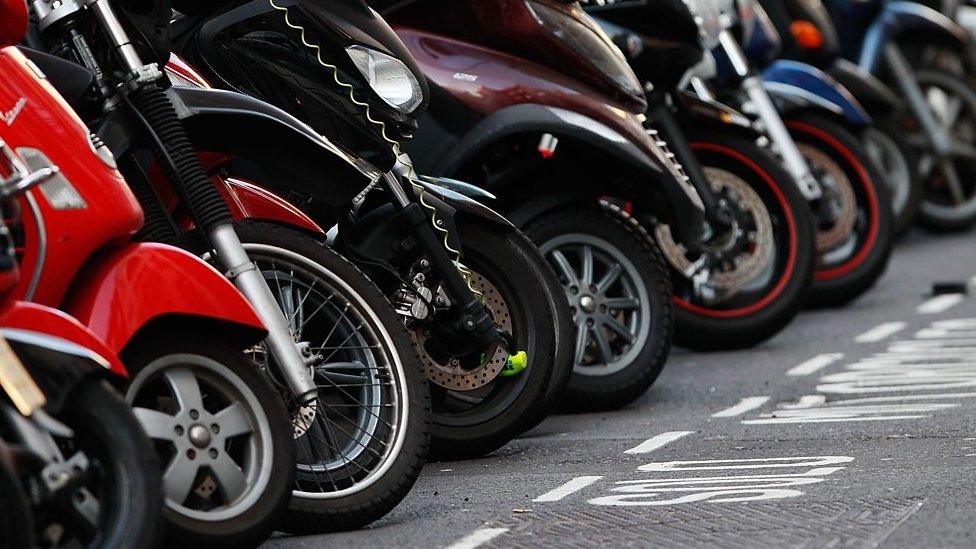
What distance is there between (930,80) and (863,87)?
1.94 meters

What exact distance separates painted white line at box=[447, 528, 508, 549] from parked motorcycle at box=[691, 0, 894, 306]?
218 inches

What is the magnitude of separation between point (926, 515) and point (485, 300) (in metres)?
1.89

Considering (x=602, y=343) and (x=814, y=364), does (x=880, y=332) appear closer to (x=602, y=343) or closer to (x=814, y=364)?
(x=814, y=364)

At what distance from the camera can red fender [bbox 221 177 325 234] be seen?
6004 millimetres

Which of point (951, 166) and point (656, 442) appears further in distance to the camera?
point (951, 166)

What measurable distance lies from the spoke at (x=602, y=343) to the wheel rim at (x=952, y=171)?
6.71 m

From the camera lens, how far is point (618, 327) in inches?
311

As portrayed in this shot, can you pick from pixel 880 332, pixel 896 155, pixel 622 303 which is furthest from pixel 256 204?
pixel 896 155

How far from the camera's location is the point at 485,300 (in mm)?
6727

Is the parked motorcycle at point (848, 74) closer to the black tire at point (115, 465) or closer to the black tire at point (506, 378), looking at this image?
the black tire at point (506, 378)

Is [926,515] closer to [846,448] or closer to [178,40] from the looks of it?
[846,448]

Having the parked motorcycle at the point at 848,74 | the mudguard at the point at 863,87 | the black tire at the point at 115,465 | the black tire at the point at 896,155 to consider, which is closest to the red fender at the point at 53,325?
the black tire at the point at 115,465

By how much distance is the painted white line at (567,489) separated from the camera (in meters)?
5.87

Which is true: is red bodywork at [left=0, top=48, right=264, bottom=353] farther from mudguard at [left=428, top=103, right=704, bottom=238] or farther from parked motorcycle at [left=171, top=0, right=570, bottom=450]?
mudguard at [left=428, top=103, right=704, bottom=238]
